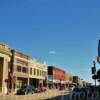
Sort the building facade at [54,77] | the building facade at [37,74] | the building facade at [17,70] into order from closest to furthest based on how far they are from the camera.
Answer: the building facade at [17,70] → the building facade at [37,74] → the building facade at [54,77]

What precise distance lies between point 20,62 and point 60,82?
53394mm

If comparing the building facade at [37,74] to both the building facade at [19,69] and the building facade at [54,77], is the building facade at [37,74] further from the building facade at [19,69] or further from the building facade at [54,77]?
the building facade at [54,77]

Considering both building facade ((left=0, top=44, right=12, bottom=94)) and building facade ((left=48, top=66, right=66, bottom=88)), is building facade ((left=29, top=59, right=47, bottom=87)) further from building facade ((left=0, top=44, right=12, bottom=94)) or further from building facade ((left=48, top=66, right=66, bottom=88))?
building facade ((left=0, top=44, right=12, bottom=94))

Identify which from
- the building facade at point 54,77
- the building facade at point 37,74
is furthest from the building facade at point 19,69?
the building facade at point 54,77

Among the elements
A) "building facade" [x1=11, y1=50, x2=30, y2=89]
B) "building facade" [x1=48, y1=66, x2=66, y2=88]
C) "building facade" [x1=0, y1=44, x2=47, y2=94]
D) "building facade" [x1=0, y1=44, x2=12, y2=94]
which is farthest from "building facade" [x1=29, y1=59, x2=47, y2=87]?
"building facade" [x1=0, y1=44, x2=12, y2=94]

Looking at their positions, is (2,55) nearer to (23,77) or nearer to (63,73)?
(23,77)

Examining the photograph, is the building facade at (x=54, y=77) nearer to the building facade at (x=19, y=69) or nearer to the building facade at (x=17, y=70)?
the building facade at (x=17, y=70)

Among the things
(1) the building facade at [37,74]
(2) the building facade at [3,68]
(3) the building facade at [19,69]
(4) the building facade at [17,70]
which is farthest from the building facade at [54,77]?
(2) the building facade at [3,68]

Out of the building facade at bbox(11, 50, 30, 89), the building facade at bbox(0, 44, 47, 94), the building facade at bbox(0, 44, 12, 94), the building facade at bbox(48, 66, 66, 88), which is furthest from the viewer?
the building facade at bbox(48, 66, 66, 88)

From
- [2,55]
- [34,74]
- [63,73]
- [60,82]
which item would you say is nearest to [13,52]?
[2,55]

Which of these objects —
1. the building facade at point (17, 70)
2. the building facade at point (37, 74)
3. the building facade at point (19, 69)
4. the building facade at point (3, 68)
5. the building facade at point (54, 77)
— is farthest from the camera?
the building facade at point (54, 77)

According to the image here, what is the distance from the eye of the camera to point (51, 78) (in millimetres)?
108250

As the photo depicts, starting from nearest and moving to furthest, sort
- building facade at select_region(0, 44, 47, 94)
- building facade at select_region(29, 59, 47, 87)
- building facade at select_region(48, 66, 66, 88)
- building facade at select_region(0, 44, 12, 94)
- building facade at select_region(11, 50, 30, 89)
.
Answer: building facade at select_region(0, 44, 12, 94) < building facade at select_region(0, 44, 47, 94) < building facade at select_region(11, 50, 30, 89) < building facade at select_region(29, 59, 47, 87) < building facade at select_region(48, 66, 66, 88)

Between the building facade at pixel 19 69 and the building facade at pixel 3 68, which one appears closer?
the building facade at pixel 3 68
